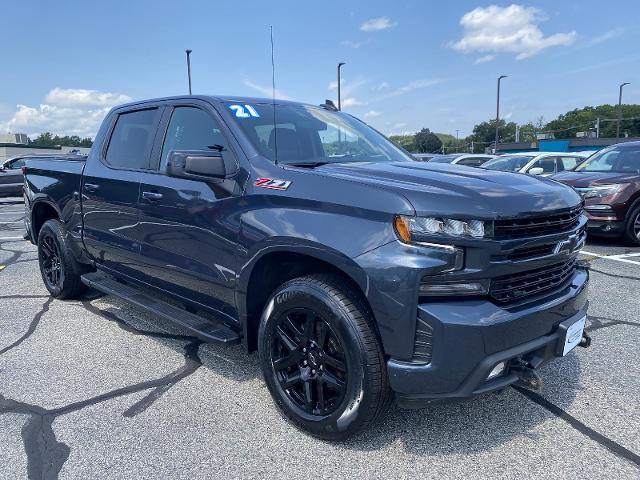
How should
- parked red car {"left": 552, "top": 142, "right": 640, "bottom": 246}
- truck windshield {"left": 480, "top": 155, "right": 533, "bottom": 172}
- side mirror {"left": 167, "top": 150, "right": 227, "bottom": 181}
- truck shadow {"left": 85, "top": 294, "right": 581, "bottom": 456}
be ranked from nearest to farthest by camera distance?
truck shadow {"left": 85, "top": 294, "right": 581, "bottom": 456} < side mirror {"left": 167, "top": 150, "right": 227, "bottom": 181} < parked red car {"left": 552, "top": 142, "right": 640, "bottom": 246} < truck windshield {"left": 480, "top": 155, "right": 533, "bottom": 172}

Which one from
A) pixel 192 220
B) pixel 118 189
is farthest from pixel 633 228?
pixel 118 189

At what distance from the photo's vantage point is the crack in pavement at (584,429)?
99.7 inches

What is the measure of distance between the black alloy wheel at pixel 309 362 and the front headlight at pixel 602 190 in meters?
6.63

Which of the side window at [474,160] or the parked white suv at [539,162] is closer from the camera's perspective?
the parked white suv at [539,162]

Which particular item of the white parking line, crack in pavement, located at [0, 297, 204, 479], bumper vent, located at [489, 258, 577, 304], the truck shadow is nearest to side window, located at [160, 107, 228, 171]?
crack in pavement, located at [0, 297, 204, 479]

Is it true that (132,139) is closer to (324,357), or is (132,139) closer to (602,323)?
(324,357)

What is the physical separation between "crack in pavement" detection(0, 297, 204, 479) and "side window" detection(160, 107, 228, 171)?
1448 mm

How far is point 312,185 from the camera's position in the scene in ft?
8.78

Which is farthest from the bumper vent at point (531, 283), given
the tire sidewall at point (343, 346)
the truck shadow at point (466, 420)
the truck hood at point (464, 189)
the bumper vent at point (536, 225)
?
the tire sidewall at point (343, 346)

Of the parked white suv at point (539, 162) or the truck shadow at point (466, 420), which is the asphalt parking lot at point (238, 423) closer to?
the truck shadow at point (466, 420)

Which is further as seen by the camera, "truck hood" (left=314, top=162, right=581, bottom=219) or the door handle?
the door handle

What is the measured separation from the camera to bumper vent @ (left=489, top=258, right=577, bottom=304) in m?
2.36

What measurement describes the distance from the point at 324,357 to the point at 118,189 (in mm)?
2396

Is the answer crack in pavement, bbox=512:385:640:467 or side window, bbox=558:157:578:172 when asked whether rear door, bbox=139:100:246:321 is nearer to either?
crack in pavement, bbox=512:385:640:467
